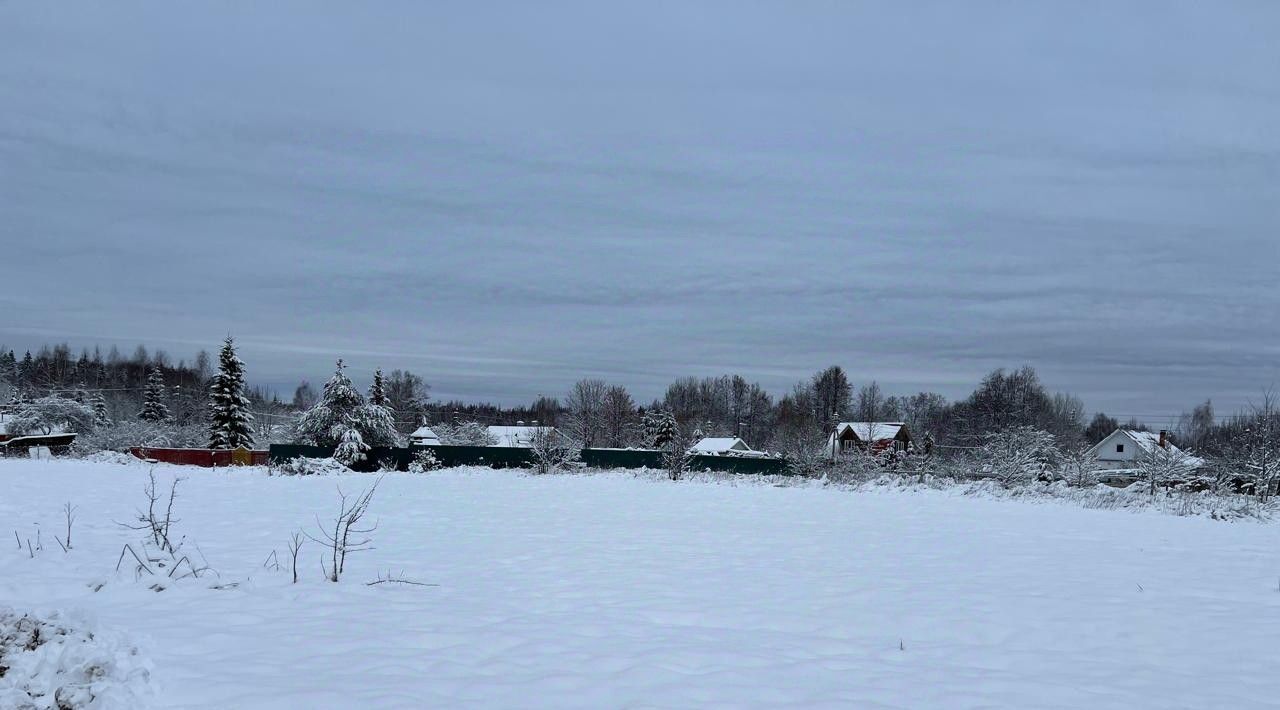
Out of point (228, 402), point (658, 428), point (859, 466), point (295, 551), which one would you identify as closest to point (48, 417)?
point (228, 402)

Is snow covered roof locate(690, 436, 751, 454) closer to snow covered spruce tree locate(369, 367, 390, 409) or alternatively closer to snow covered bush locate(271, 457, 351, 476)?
snow covered spruce tree locate(369, 367, 390, 409)

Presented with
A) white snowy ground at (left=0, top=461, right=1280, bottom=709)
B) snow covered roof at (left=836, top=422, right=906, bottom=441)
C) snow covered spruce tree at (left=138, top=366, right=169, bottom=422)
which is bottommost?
white snowy ground at (left=0, top=461, right=1280, bottom=709)

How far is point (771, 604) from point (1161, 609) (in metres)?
3.30

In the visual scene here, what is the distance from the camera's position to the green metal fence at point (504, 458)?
3212 cm

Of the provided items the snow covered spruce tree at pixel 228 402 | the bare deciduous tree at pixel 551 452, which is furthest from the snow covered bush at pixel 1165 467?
the snow covered spruce tree at pixel 228 402

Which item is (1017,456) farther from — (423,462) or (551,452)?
(423,462)

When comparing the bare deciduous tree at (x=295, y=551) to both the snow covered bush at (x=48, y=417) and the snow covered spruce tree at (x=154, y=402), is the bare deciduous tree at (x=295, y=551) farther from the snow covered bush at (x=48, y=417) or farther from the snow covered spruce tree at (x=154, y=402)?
the snow covered spruce tree at (x=154, y=402)

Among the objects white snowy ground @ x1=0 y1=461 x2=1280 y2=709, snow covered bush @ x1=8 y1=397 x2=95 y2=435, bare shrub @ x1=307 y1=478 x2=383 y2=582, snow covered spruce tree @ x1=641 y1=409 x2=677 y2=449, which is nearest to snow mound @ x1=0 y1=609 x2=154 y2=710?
white snowy ground @ x1=0 y1=461 x2=1280 y2=709

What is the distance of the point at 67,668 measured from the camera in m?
4.43

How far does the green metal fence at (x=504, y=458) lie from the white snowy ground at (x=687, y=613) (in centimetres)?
1932

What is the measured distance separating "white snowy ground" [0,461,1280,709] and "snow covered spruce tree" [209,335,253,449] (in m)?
33.4

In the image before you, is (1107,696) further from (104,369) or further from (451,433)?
(104,369)

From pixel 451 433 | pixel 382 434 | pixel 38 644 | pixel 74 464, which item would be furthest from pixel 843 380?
pixel 38 644

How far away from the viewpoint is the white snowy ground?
15.5ft
